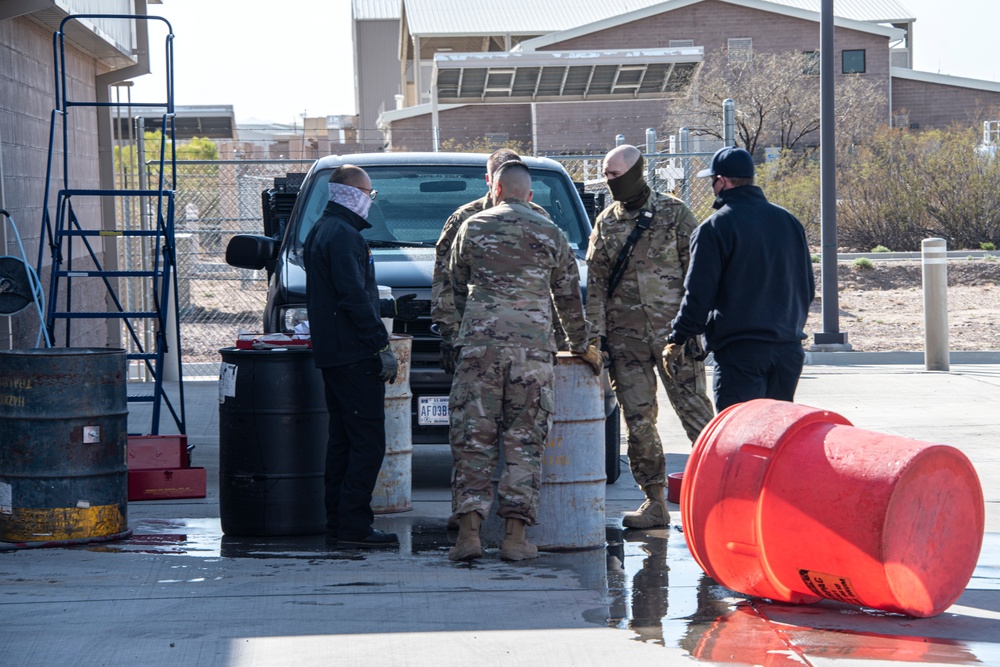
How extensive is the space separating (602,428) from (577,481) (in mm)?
285

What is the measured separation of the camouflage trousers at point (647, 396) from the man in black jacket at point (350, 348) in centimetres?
128

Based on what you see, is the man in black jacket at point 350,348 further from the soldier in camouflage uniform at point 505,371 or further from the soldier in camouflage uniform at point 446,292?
the soldier in camouflage uniform at point 505,371

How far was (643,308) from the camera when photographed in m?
6.48

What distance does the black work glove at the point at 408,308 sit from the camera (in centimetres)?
752

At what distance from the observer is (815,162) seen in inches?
1284

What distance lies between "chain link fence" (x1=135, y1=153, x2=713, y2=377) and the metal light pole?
57.8 inches

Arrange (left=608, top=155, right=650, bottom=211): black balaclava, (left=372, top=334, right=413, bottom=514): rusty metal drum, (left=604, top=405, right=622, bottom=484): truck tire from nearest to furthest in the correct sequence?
(left=608, top=155, right=650, bottom=211): black balaclava, (left=372, top=334, right=413, bottom=514): rusty metal drum, (left=604, top=405, right=622, bottom=484): truck tire

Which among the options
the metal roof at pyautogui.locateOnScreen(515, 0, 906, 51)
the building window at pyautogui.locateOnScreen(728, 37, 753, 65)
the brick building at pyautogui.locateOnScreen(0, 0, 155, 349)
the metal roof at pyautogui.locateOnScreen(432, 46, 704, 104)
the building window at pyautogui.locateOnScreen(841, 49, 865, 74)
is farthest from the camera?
the building window at pyautogui.locateOnScreen(841, 49, 865, 74)

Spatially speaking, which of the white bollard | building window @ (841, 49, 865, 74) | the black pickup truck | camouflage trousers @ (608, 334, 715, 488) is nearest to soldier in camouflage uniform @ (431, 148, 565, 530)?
camouflage trousers @ (608, 334, 715, 488)

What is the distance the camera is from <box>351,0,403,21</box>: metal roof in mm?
64688

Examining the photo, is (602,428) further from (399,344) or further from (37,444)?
(37,444)

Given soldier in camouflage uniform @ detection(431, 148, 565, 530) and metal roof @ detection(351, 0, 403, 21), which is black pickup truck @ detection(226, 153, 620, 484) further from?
metal roof @ detection(351, 0, 403, 21)

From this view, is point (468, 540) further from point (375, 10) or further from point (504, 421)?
point (375, 10)

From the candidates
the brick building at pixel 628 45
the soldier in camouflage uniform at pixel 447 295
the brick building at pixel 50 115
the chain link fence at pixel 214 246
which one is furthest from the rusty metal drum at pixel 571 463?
the brick building at pixel 628 45
